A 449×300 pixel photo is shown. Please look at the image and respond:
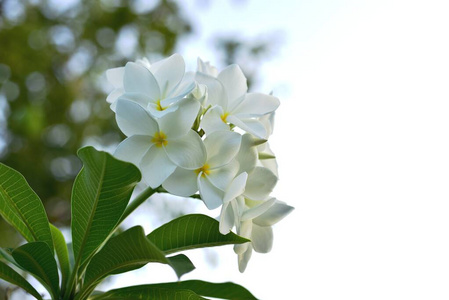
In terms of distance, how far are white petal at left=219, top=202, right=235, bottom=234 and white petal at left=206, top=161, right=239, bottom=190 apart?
0.03 metres

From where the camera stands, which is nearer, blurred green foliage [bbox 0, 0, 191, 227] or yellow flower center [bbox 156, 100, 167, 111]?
yellow flower center [bbox 156, 100, 167, 111]

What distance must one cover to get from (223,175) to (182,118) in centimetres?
11

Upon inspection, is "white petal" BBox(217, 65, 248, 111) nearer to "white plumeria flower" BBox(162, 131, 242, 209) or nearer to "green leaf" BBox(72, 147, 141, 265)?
"white plumeria flower" BBox(162, 131, 242, 209)

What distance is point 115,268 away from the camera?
856 mm

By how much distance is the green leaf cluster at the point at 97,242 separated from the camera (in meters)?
0.80

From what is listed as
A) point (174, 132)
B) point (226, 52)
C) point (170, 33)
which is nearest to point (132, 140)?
point (174, 132)

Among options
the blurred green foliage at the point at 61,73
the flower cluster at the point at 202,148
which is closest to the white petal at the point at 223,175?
the flower cluster at the point at 202,148

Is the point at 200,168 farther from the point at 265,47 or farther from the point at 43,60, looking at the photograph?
the point at 265,47

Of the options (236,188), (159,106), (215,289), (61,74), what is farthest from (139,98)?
(61,74)

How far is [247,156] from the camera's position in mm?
871

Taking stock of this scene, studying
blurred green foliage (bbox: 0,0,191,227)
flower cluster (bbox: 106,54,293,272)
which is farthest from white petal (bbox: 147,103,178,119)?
blurred green foliage (bbox: 0,0,191,227)

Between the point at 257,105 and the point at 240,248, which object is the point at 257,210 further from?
the point at 257,105

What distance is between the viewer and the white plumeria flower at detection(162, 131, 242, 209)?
836 mm

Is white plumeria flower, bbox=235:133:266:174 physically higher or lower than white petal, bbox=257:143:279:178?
lower
